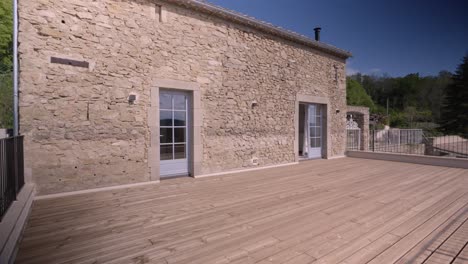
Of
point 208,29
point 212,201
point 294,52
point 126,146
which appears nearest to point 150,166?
point 126,146

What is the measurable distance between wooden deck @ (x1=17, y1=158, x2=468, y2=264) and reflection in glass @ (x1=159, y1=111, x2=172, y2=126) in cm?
129

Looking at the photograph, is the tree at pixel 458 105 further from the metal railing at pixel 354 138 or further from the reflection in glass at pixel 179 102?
the reflection in glass at pixel 179 102

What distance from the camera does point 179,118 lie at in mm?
5156

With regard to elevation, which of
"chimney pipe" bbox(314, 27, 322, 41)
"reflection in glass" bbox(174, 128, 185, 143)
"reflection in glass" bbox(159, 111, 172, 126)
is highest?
"chimney pipe" bbox(314, 27, 322, 41)

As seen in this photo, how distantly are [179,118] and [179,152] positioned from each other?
746 millimetres

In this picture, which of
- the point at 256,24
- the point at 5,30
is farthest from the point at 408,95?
the point at 5,30

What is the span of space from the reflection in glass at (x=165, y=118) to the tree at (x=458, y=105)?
88.6 ft

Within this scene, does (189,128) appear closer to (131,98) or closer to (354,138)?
(131,98)

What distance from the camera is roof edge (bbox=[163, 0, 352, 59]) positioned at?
5051 mm

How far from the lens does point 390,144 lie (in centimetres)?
1209

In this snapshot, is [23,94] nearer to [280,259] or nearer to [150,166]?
[150,166]

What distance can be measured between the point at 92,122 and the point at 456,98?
Result: 31.9 metres

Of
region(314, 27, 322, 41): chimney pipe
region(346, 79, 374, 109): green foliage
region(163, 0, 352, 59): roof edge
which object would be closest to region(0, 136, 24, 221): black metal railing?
region(163, 0, 352, 59): roof edge

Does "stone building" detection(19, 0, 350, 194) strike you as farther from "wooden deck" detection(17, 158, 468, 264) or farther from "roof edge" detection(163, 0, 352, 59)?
"wooden deck" detection(17, 158, 468, 264)
